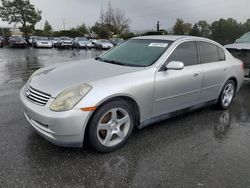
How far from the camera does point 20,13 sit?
5141cm

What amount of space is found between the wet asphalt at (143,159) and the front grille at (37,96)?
0.68 metres

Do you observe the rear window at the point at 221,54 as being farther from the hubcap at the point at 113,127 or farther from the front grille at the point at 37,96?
the front grille at the point at 37,96

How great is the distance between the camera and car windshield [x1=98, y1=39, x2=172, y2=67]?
4.08 m

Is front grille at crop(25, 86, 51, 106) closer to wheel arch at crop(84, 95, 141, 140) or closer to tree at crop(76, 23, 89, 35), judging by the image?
wheel arch at crop(84, 95, 141, 140)

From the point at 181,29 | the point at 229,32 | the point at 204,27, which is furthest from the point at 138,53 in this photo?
the point at 181,29

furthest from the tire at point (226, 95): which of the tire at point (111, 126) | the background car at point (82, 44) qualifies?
the background car at point (82, 44)

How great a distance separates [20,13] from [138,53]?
53793 mm

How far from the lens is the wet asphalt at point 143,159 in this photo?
2.89 meters

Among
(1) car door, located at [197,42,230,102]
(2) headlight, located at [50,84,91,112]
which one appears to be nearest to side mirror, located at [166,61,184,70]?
(1) car door, located at [197,42,230,102]

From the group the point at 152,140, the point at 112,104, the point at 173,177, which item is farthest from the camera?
the point at 152,140

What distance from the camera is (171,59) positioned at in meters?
Answer: 4.12

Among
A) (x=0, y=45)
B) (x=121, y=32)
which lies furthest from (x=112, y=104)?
(x=121, y=32)

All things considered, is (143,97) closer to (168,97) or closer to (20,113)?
(168,97)

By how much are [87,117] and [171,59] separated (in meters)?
1.77
